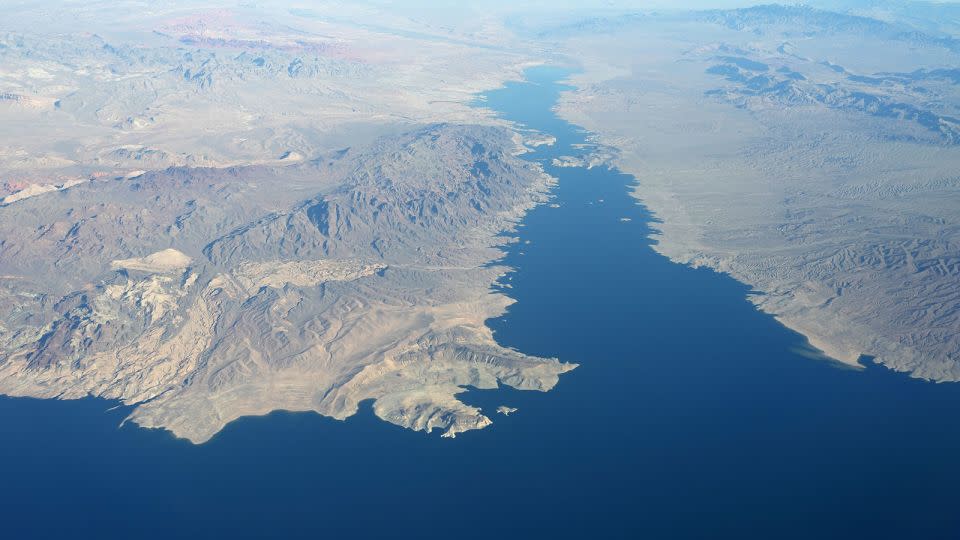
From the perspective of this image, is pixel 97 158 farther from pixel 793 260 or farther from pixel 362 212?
pixel 793 260

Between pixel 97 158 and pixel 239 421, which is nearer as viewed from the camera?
pixel 239 421

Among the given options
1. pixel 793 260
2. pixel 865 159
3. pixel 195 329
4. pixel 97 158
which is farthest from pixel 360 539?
pixel 865 159

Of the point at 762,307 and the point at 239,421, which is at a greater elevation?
the point at 762,307

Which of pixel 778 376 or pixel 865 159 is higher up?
pixel 865 159

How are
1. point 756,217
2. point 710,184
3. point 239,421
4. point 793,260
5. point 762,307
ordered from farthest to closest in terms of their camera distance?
point 710,184, point 756,217, point 793,260, point 762,307, point 239,421

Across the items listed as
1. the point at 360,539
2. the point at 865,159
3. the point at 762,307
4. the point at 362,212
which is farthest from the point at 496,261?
the point at 865,159

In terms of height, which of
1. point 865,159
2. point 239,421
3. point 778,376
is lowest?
point 239,421

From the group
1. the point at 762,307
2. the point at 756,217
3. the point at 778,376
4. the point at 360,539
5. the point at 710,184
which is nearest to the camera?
the point at 360,539

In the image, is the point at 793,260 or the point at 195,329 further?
the point at 793,260

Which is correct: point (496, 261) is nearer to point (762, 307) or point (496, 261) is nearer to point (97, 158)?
point (762, 307)
